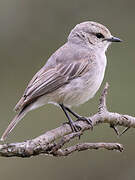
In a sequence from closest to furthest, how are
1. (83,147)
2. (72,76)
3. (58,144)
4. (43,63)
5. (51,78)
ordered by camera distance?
(58,144)
(83,147)
(51,78)
(72,76)
(43,63)

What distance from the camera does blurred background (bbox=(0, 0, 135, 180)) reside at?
8.50m

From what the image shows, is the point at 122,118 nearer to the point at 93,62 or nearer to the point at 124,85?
the point at 93,62

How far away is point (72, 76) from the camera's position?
Result: 616 cm

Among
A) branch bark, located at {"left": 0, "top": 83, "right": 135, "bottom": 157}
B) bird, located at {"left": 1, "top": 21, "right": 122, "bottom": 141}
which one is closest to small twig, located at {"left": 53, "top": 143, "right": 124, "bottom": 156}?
branch bark, located at {"left": 0, "top": 83, "right": 135, "bottom": 157}

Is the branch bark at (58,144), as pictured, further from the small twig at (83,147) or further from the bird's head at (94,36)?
the bird's head at (94,36)

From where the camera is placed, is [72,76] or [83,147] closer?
[83,147]

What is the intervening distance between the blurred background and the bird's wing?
2349mm

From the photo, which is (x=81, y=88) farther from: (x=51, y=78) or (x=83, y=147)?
(x=83, y=147)

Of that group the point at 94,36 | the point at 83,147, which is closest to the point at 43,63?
the point at 94,36

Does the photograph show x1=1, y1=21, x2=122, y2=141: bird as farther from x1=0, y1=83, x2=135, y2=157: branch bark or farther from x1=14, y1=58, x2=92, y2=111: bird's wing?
x1=0, y1=83, x2=135, y2=157: branch bark

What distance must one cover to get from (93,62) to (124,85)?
2.81 metres

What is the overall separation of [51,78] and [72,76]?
0.93 feet

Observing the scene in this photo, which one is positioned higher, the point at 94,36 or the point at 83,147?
the point at 94,36
